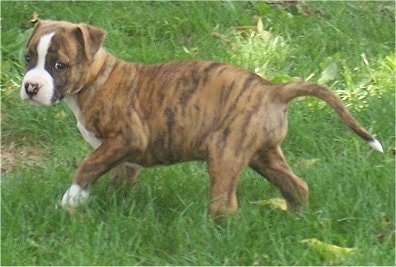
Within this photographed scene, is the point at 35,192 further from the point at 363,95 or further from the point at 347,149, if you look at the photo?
the point at 363,95

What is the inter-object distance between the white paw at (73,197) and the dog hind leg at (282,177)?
1032 millimetres

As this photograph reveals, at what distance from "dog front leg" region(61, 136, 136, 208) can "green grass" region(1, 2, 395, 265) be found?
109 mm

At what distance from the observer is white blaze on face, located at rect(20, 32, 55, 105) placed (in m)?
6.01

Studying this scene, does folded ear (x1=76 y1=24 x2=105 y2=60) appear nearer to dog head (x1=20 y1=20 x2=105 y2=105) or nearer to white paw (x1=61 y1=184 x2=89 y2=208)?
dog head (x1=20 y1=20 x2=105 y2=105)

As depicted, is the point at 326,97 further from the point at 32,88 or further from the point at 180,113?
the point at 32,88

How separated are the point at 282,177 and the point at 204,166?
810 millimetres

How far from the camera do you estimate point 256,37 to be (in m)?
8.78

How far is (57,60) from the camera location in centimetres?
610

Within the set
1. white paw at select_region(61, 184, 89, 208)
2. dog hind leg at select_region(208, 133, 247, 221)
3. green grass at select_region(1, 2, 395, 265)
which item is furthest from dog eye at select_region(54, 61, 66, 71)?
dog hind leg at select_region(208, 133, 247, 221)

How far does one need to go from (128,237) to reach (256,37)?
336 centimetres

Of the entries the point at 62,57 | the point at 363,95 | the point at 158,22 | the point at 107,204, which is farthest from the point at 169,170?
the point at 158,22

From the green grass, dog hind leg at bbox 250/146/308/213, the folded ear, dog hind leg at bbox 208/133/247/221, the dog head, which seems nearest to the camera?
the green grass

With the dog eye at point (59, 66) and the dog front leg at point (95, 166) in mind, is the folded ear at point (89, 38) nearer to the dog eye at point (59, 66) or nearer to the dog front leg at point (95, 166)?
the dog eye at point (59, 66)

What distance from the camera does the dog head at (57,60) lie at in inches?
238
